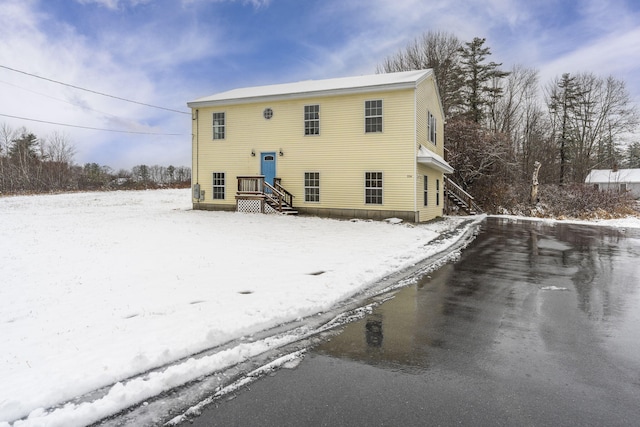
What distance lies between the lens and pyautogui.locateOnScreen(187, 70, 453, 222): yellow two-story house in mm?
15422

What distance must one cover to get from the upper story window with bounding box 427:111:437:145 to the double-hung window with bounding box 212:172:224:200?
35.6 feet

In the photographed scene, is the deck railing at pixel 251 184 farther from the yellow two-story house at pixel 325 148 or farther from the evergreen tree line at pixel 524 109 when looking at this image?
the evergreen tree line at pixel 524 109

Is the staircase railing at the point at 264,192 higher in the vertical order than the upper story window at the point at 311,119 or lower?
lower

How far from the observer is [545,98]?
3528 centimetres

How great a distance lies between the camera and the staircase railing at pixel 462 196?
2314 cm

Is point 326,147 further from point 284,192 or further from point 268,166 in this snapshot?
point 268,166

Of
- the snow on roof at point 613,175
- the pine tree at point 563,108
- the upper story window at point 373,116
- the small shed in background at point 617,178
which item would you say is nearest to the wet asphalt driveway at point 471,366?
the upper story window at point 373,116

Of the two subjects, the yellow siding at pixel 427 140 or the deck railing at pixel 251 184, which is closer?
the yellow siding at pixel 427 140

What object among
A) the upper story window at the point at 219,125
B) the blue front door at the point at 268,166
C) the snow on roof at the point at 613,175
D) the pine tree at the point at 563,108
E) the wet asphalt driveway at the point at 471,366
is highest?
the pine tree at the point at 563,108

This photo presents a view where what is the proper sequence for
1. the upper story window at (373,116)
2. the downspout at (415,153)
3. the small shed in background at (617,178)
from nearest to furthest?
the downspout at (415,153), the upper story window at (373,116), the small shed in background at (617,178)

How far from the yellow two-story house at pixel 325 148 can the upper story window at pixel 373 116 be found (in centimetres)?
4

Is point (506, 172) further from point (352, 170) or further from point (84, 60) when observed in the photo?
point (84, 60)

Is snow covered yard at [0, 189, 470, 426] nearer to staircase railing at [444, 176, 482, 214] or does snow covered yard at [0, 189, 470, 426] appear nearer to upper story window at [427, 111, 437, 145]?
upper story window at [427, 111, 437, 145]

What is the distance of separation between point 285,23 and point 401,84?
1001 cm
